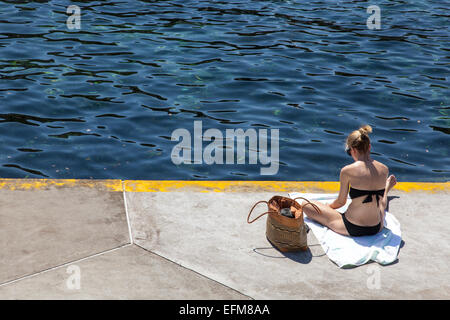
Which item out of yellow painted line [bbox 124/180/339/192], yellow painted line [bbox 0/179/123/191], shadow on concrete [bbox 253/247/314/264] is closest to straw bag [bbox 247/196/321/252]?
shadow on concrete [bbox 253/247/314/264]

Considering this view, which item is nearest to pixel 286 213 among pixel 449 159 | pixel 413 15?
pixel 449 159

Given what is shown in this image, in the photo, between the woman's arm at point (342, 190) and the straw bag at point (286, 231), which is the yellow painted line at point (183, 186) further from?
the straw bag at point (286, 231)

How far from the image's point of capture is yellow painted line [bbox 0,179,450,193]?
6480 mm

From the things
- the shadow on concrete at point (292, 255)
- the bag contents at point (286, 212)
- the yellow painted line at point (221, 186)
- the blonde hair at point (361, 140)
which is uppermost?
the blonde hair at point (361, 140)

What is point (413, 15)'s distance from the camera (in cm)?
1650

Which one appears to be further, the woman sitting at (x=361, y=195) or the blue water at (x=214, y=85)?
the blue water at (x=214, y=85)

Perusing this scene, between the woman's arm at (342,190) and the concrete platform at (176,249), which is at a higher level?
the woman's arm at (342,190)

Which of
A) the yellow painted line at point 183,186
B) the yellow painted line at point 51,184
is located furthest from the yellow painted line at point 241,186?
the yellow painted line at point 51,184

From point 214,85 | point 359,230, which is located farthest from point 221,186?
point 214,85

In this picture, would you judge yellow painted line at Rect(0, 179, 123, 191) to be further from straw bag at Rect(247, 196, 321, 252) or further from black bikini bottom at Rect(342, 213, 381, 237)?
black bikini bottom at Rect(342, 213, 381, 237)

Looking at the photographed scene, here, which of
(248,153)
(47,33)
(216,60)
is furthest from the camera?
(47,33)

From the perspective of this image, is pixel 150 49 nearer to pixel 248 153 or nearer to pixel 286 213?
pixel 248 153

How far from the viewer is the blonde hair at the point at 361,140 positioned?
235 inches
